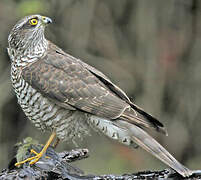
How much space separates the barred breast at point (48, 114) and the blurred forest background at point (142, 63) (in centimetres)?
333

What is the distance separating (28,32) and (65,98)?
738 millimetres

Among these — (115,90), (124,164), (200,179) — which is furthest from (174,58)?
(200,179)

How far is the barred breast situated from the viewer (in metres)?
4.53

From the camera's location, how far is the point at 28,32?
4727 millimetres

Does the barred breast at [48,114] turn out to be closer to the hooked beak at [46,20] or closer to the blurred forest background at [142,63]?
the hooked beak at [46,20]

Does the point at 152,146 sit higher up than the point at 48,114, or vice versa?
the point at 152,146

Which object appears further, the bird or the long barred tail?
the bird

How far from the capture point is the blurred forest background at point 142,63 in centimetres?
801

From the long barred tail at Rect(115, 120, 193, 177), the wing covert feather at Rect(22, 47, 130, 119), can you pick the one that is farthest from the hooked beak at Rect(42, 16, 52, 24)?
the long barred tail at Rect(115, 120, 193, 177)

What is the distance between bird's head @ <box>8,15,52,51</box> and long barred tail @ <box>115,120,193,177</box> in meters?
1.13

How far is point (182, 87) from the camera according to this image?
841 centimetres

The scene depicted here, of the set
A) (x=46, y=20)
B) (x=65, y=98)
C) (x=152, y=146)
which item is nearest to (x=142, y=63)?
(x=46, y=20)

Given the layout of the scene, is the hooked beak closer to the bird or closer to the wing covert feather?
the bird

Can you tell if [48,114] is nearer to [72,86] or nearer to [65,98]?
[65,98]
